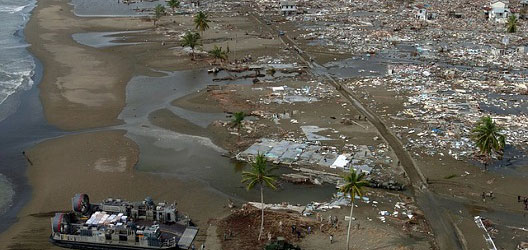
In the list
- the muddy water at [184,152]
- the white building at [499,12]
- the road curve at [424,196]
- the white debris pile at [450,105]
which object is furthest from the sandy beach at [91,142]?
the white building at [499,12]

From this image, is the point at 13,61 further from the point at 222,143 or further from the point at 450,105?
the point at 450,105

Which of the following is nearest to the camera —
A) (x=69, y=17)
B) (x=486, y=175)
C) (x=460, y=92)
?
(x=486, y=175)

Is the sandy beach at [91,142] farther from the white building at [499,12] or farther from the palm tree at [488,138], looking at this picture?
the white building at [499,12]

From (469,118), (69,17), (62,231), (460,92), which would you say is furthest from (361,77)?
(69,17)

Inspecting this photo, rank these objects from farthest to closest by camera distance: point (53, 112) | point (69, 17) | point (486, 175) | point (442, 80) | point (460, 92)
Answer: point (69, 17)
point (442, 80)
point (460, 92)
point (53, 112)
point (486, 175)

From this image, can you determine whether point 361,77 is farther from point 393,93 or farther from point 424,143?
point 424,143

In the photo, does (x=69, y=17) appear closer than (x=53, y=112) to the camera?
No

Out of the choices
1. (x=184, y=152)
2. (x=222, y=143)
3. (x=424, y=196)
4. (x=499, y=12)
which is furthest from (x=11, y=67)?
(x=499, y=12)

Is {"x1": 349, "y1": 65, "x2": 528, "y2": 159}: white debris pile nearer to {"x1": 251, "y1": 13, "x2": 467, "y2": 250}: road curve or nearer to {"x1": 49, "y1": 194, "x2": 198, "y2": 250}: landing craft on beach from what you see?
{"x1": 251, "y1": 13, "x2": 467, "y2": 250}: road curve
